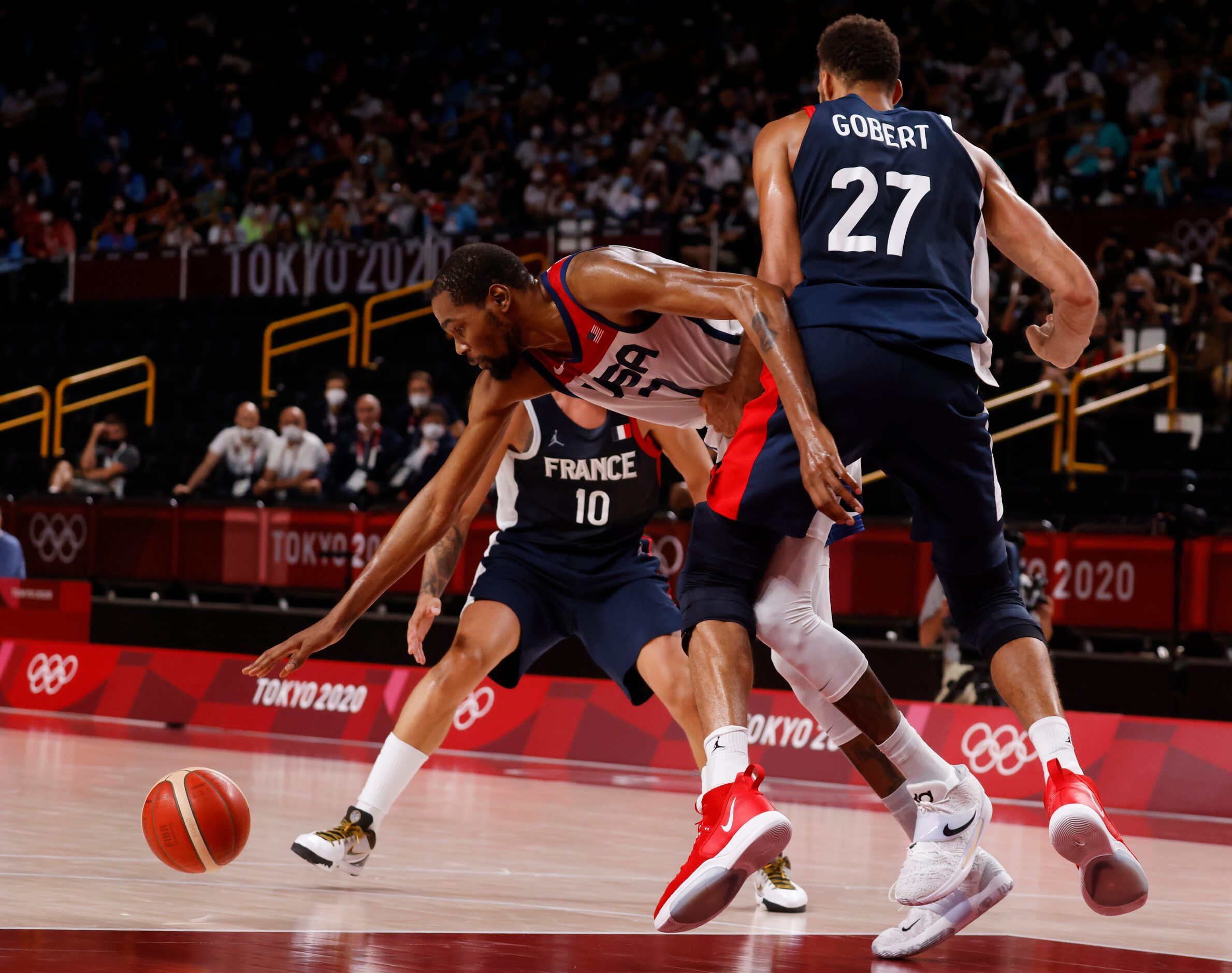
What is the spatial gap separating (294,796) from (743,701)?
187 inches

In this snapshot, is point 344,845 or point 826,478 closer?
point 826,478

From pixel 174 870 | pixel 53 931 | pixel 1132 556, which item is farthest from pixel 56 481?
pixel 53 931

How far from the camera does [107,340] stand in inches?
907

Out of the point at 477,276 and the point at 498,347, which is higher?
the point at 477,276

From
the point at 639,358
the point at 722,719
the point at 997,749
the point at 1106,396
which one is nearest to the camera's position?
the point at 722,719

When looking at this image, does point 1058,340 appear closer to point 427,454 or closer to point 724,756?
point 724,756

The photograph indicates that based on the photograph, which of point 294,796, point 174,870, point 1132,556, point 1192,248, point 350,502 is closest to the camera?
point 174,870

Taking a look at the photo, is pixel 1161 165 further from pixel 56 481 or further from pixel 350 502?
pixel 56 481

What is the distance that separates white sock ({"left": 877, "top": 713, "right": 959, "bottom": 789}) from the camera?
4863 millimetres

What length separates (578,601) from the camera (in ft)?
22.6

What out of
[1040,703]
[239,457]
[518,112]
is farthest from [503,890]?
[518,112]

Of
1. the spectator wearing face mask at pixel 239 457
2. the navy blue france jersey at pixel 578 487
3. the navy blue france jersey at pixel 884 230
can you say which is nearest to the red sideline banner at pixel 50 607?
the spectator wearing face mask at pixel 239 457

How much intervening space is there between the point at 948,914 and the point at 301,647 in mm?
1985

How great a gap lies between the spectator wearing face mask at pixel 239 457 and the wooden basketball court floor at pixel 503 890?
6.42 m
